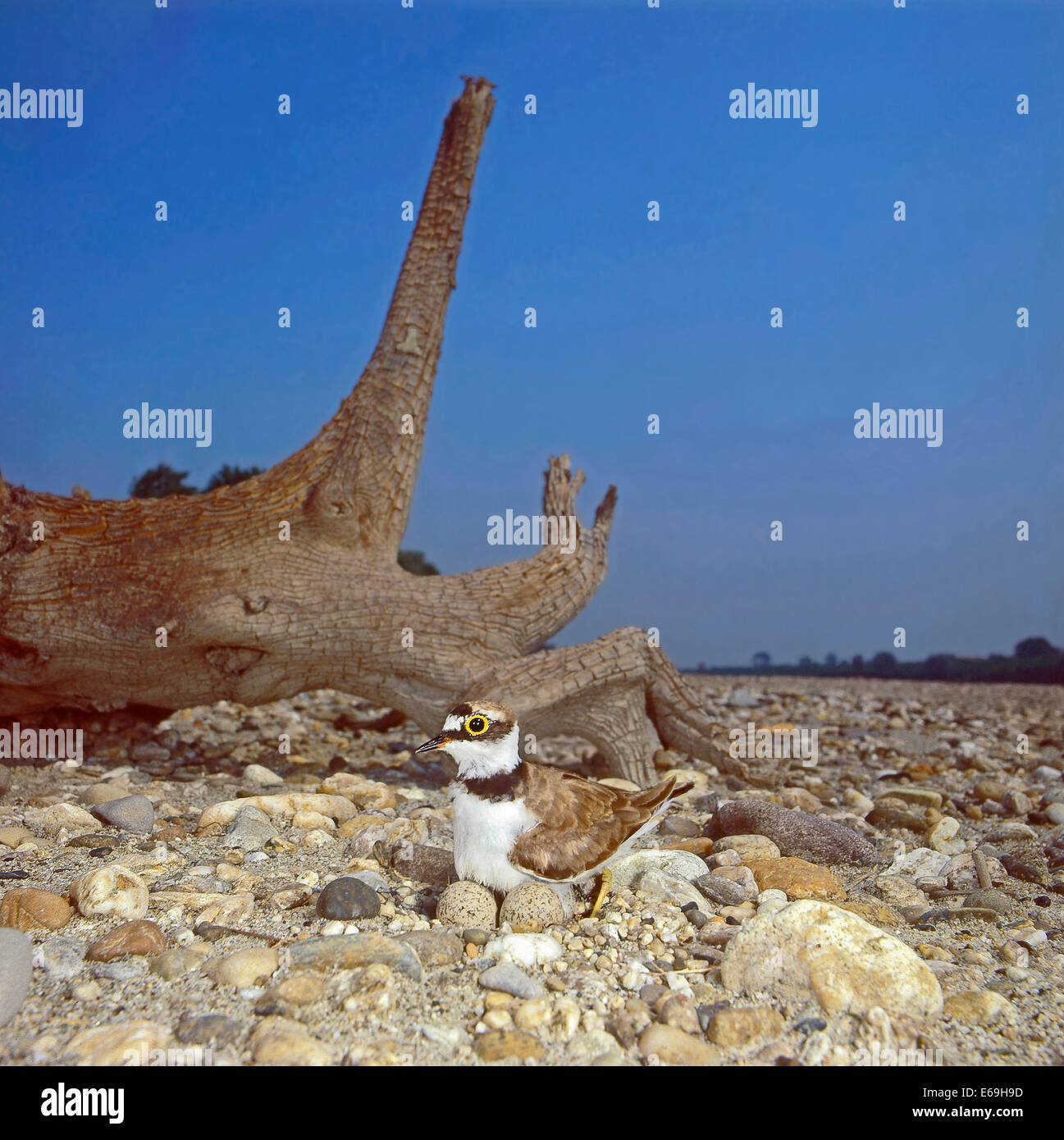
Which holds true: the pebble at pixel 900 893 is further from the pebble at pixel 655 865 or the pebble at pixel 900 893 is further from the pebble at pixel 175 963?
the pebble at pixel 175 963

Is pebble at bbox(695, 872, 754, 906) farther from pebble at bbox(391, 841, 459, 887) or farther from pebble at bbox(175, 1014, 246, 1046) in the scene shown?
pebble at bbox(175, 1014, 246, 1046)

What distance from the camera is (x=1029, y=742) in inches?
569

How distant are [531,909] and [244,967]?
5.20 feet

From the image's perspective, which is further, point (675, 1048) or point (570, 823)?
point (570, 823)

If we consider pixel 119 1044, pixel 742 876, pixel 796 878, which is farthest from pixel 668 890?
pixel 119 1044

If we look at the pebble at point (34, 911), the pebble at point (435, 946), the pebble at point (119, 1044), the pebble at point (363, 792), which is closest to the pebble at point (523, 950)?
the pebble at point (435, 946)

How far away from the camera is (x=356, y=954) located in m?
4.63

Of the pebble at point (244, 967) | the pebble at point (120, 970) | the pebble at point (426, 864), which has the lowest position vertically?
the pebble at point (120, 970)

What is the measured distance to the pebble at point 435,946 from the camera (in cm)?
476

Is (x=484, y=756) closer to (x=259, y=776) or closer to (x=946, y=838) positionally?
(x=946, y=838)

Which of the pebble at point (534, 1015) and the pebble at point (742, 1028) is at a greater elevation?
the pebble at point (534, 1015)

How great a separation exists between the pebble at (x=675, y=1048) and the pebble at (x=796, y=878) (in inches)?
88.0

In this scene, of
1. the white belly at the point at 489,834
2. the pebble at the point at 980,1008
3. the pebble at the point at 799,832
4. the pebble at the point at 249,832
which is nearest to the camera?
the pebble at the point at 980,1008
